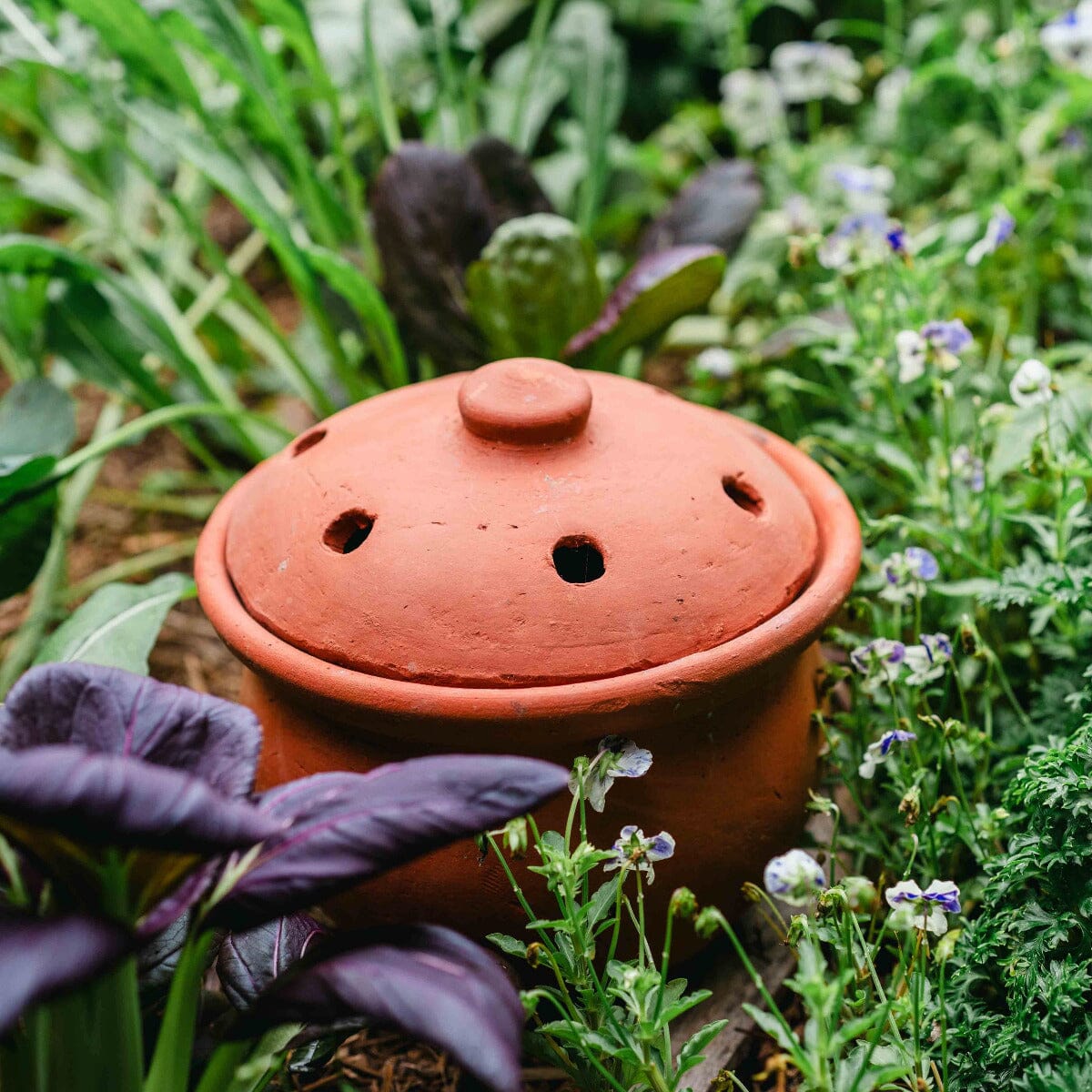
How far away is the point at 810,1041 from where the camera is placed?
3.09ft

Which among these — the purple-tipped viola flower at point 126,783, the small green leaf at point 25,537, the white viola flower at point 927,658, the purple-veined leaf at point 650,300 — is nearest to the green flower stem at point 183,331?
the small green leaf at point 25,537

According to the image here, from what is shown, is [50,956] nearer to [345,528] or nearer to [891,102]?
[345,528]

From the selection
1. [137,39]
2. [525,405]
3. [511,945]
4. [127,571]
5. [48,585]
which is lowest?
[127,571]

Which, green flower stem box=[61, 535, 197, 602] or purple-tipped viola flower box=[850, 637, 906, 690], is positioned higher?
purple-tipped viola flower box=[850, 637, 906, 690]

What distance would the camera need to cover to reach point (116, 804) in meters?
0.79

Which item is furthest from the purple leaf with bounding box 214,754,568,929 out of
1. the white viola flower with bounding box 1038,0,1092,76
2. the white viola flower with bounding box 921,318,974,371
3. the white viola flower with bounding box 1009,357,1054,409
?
the white viola flower with bounding box 1038,0,1092,76

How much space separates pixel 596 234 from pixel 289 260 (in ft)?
4.32

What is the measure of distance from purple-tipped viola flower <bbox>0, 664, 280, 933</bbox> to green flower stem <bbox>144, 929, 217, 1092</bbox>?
0.19ft

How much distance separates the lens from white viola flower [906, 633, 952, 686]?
1369 millimetres

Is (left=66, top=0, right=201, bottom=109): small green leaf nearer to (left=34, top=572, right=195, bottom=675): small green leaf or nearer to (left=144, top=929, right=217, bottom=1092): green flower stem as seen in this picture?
(left=34, top=572, right=195, bottom=675): small green leaf

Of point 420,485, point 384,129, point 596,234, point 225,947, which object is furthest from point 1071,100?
point 225,947

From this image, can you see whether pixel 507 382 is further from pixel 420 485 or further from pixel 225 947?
pixel 225 947

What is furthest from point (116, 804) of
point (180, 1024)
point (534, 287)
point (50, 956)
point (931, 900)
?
point (534, 287)

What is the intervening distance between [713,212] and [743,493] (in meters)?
1.15
